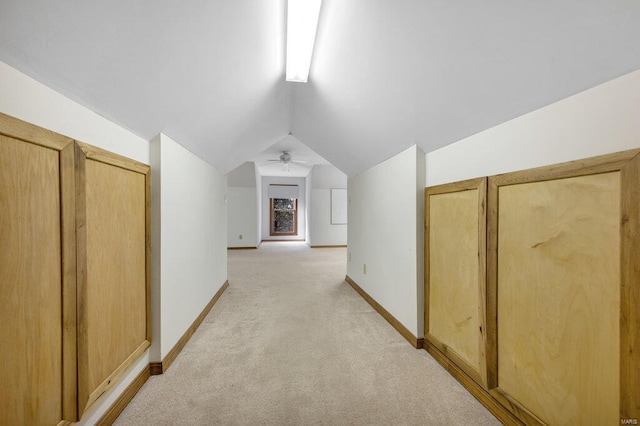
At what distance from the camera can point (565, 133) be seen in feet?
3.94

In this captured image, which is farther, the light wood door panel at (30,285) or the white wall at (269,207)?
the white wall at (269,207)

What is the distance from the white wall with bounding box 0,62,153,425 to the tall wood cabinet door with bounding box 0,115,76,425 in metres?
0.07

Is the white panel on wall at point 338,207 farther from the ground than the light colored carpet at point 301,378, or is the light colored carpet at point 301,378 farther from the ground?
the white panel on wall at point 338,207

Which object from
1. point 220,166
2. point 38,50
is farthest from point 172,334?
point 220,166

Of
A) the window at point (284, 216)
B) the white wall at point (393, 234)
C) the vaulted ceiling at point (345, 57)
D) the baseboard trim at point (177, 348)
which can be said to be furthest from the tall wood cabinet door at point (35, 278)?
the window at point (284, 216)

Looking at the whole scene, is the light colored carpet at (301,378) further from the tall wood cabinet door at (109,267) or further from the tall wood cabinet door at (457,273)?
the tall wood cabinet door at (109,267)

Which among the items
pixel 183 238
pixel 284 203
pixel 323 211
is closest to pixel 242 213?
pixel 323 211

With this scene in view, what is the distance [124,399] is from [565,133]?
2.68m

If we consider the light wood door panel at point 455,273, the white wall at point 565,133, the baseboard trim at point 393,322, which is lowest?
the baseboard trim at point 393,322

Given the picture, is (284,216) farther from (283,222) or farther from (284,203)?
(284,203)

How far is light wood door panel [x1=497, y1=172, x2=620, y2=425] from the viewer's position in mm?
1057

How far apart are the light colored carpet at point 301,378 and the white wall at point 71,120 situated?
0.18 m

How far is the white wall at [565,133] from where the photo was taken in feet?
3.24

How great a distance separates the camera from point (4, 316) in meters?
0.93
